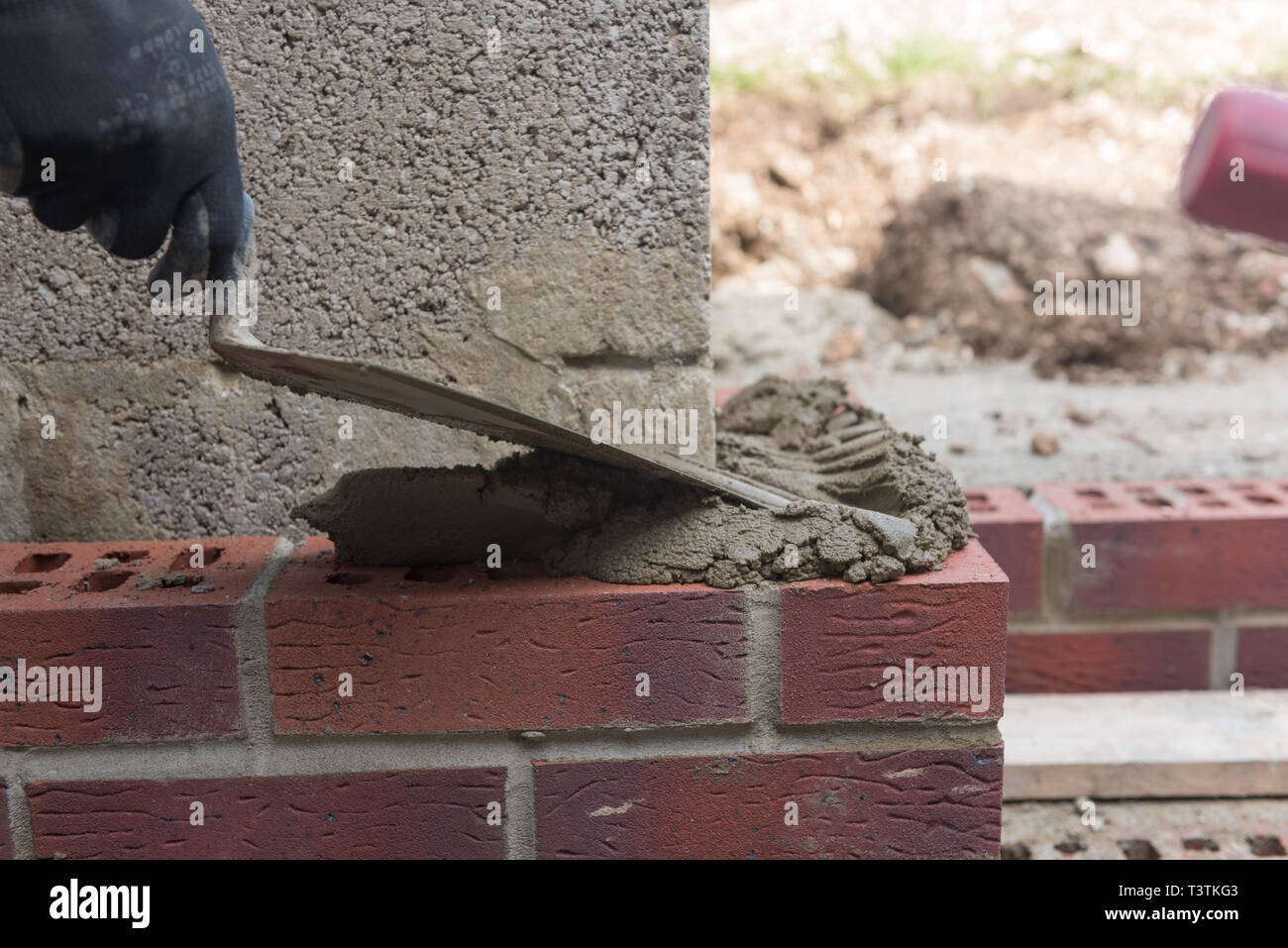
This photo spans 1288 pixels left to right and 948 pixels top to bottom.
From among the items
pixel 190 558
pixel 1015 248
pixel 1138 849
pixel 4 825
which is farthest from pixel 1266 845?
pixel 1015 248

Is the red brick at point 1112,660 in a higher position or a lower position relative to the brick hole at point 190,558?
lower

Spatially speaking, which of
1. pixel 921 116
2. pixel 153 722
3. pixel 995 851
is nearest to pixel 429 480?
pixel 153 722

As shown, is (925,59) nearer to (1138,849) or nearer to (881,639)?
(1138,849)

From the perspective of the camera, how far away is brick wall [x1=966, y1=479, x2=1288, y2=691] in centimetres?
226

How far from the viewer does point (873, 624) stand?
133 centimetres

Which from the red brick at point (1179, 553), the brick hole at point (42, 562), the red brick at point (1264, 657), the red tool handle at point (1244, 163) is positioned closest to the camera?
the red tool handle at point (1244, 163)

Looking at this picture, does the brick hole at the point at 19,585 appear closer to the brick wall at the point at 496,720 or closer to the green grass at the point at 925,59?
the brick wall at the point at 496,720

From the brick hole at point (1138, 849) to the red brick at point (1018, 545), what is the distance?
1.62 ft

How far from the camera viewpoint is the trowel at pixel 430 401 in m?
1.15

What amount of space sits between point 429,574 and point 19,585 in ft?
1.63

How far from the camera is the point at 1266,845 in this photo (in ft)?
6.49

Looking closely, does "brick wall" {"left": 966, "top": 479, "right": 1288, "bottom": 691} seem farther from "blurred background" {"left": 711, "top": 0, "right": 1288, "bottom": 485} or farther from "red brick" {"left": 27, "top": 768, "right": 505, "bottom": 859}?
"red brick" {"left": 27, "top": 768, "right": 505, "bottom": 859}

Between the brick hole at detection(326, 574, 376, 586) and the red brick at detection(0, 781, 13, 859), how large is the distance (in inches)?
17.5

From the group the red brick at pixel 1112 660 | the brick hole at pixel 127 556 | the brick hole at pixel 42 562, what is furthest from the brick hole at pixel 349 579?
the red brick at pixel 1112 660
